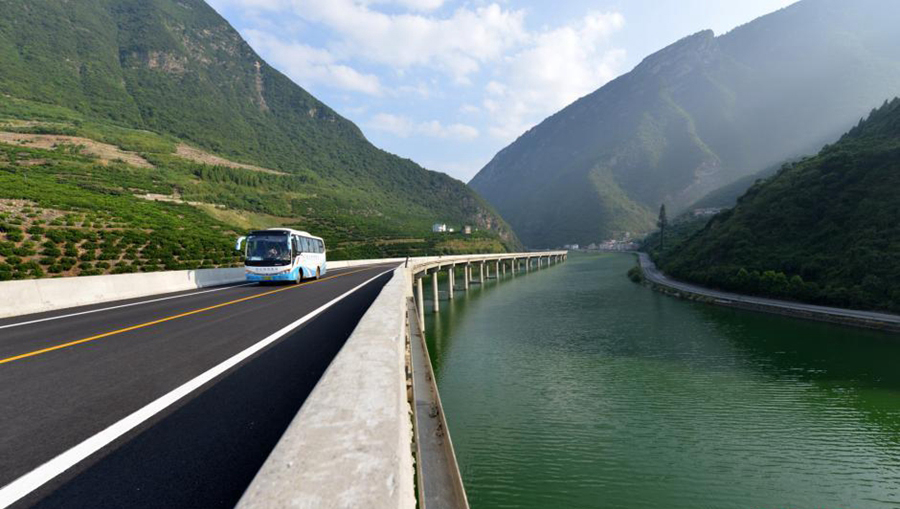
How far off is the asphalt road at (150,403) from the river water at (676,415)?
8416 millimetres

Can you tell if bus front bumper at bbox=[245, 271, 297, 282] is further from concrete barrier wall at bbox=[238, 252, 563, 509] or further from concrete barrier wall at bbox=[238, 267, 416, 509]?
concrete barrier wall at bbox=[238, 267, 416, 509]

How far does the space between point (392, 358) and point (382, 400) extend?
4.25 feet

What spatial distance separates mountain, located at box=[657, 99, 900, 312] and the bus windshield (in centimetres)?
4305

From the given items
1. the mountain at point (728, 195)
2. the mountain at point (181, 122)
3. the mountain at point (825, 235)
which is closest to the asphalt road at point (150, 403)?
the mountain at point (825, 235)

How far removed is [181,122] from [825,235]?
183 metres

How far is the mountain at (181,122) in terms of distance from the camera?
95750 millimetres

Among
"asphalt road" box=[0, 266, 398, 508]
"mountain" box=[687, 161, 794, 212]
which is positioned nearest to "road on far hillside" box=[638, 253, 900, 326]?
"asphalt road" box=[0, 266, 398, 508]

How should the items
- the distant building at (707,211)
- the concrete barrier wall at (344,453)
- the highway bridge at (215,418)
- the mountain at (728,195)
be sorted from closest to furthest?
the concrete barrier wall at (344,453)
the highway bridge at (215,418)
the distant building at (707,211)
the mountain at (728,195)

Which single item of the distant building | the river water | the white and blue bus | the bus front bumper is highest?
the distant building

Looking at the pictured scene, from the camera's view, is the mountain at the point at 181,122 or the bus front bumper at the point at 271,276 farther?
the mountain at the point at 181,122

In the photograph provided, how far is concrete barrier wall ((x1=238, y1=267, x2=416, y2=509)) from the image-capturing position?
1.67 m

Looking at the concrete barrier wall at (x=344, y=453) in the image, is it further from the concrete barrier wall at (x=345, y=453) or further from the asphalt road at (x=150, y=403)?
the asphalt road at (x=150, y=403)

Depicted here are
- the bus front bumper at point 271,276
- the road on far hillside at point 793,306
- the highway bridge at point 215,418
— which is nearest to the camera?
the highway bridge at point 215,418

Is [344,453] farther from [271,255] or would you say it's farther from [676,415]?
[271,255]
